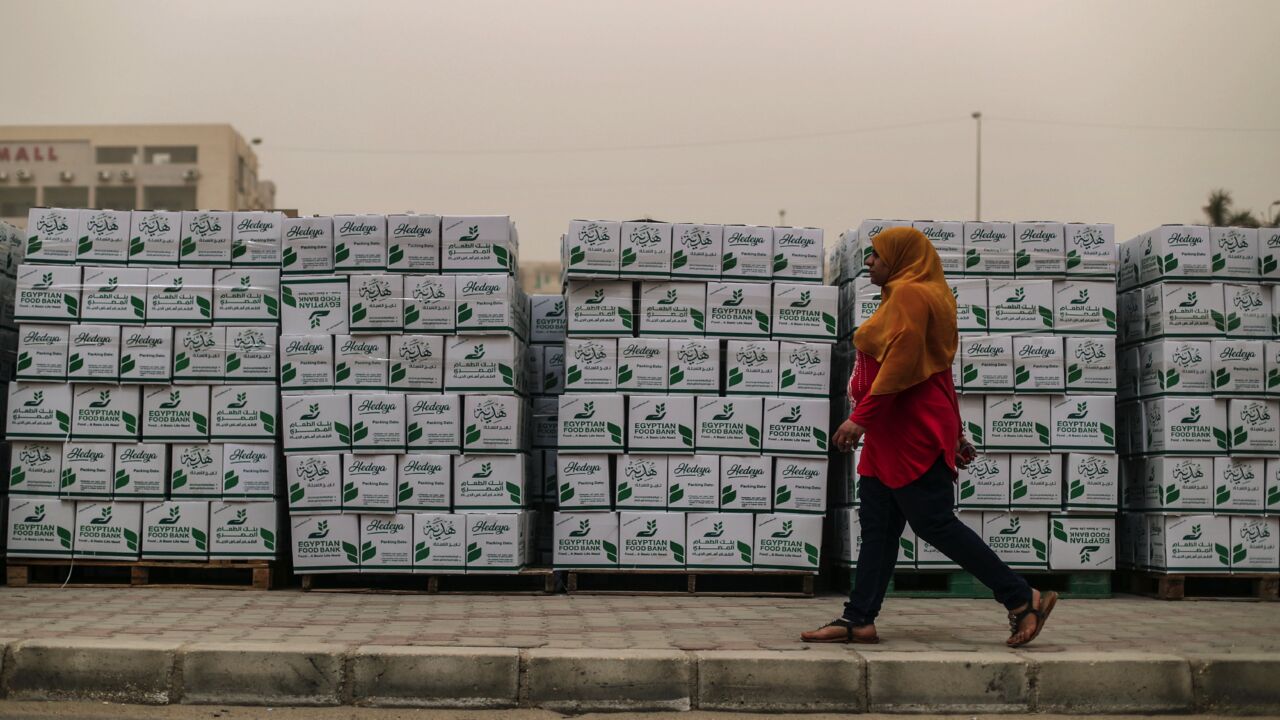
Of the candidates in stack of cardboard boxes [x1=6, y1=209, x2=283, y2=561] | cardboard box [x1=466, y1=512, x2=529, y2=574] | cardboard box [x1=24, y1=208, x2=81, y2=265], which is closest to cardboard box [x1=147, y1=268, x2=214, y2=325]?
stack of cardboard boxes [x1=6, y1=209, x2=283, y2=561]

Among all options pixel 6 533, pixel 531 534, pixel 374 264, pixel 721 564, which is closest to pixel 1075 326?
pixel 721 564

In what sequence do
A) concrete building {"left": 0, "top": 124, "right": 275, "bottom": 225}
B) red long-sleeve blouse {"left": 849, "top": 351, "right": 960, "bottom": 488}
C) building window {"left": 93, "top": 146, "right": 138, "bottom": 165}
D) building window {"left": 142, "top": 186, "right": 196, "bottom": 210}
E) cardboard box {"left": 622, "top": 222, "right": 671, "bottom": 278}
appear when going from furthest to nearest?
building window {"left": 93, "top": 146, "right": 138, "bottom": 165}
building window {"left": 142, "top": 186, "right": 196, "bottom": 210}
concrete building {"left": 0, "top": 124, "right": 275, "bottom": 225}
cardboard box {"left": 622, "top": 222, "right": 671, "bottom": 278}
red long-sleeve blouse {"left": 849, "top": 351, "right": 960, "bottom": 488}

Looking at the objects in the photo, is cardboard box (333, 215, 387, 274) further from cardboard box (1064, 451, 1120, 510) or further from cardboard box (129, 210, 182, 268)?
cardboard box (1064, 451, 1120, 510)

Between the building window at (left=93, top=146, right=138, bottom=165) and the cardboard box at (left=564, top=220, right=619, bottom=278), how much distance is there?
61279 mm

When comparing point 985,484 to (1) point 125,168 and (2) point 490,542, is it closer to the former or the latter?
(2) point 490,542

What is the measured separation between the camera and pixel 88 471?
7.53 metres

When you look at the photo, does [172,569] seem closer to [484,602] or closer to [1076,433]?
[484,602]

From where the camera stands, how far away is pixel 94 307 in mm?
7574

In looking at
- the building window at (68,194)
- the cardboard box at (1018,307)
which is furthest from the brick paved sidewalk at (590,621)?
the building window at (68,194)

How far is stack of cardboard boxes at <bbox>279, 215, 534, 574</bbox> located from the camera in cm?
741

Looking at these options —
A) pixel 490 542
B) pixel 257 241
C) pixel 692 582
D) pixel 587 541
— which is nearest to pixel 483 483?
pixel 490 542

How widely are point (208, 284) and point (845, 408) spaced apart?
4.43 metres

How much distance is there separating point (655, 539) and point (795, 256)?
211cm

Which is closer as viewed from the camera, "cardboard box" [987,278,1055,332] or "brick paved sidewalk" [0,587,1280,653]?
"brick paved sidewalk" [0,587,1280,653]
